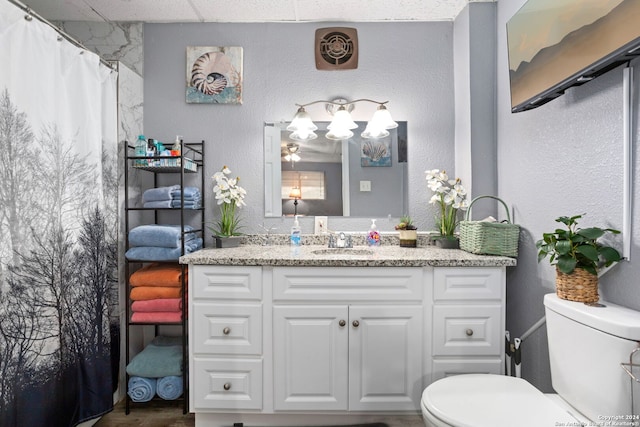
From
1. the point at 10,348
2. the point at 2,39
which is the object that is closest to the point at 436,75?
the point at 2,39

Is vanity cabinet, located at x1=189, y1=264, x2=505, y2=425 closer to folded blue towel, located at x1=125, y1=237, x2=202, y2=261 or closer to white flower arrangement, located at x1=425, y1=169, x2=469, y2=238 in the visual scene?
folded blue towel, located at x1=125, y1=237, x2=202, y2=261

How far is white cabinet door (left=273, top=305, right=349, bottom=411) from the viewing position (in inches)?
63.6

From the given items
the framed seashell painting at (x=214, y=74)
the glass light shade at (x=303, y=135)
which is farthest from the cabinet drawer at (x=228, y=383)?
the framed seashell painting at (x=214, y=74)

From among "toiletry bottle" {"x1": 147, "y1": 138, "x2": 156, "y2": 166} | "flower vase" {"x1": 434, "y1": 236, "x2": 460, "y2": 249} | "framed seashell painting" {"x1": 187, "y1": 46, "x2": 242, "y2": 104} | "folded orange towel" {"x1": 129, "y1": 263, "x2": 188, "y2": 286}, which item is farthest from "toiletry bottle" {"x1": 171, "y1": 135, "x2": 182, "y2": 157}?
"flower vase" {"x1": 434, "y1": 236, "x2": 460, "y2": 249}

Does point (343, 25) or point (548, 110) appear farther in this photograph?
point (343, 25)

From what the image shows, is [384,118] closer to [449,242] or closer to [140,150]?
[449,242]

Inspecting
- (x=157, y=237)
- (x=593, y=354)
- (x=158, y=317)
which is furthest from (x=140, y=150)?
(x=593, y=354)

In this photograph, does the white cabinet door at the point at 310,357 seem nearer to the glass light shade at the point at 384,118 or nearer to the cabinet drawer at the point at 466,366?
the cabinet drawer at the point at 466,366

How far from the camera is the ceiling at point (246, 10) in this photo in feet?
6.51

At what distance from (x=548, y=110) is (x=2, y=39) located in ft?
7.54

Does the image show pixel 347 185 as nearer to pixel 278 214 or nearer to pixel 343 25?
pixel 278 214

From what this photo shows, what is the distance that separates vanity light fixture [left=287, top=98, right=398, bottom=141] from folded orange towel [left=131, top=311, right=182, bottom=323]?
1.29 meters

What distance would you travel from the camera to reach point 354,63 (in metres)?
2.18

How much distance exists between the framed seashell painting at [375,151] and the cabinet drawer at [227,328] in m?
1.16
